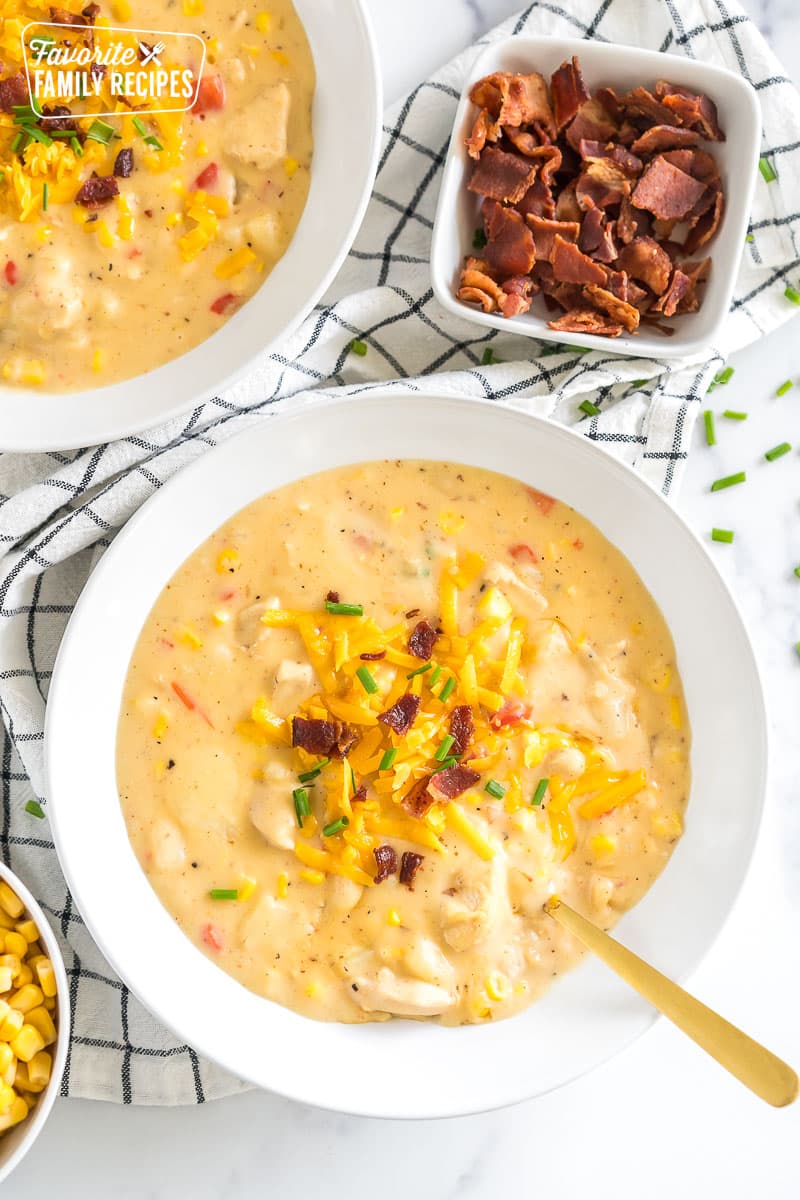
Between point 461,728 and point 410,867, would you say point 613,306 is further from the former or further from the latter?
point 410,867

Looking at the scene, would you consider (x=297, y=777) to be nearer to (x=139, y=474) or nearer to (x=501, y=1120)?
(x=139, y=474)

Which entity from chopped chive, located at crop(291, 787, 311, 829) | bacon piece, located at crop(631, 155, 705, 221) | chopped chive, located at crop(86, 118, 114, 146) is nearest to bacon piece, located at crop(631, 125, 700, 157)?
bacon piece, located at crop(631, 155, 705, 221)

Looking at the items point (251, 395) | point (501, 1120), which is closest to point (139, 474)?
point (251, 395)

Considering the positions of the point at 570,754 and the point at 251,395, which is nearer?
the point at 570,754

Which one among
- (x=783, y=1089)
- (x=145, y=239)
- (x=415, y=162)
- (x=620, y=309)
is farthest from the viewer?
(x=415, y=162)

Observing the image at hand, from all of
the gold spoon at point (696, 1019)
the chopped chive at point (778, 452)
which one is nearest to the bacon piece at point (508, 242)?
the chopped chive at point (778, 452)

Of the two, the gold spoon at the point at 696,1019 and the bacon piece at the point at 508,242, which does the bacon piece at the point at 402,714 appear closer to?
the gold spoon at the point at 696,1019
